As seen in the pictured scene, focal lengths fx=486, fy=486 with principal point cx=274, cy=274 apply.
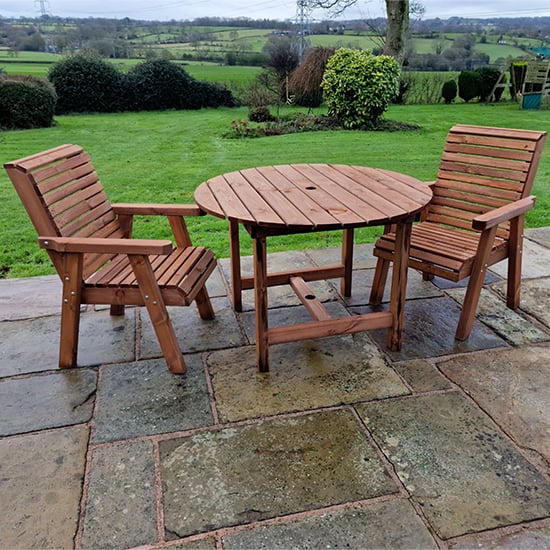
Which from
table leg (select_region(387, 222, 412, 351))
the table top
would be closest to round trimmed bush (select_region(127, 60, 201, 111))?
the table top

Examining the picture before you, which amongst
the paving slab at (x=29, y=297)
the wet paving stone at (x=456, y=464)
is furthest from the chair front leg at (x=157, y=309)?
the paving slab at (x=29, y=297)

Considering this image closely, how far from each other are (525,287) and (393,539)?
2.14 metres

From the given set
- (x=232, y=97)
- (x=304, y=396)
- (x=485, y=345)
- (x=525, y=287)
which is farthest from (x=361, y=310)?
(x=232, y=97)

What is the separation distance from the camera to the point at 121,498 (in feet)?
5.23

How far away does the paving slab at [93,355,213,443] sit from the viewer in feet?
6.27

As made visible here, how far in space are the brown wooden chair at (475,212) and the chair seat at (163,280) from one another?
0.98 metres

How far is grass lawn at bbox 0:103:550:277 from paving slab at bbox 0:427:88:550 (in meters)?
1.86

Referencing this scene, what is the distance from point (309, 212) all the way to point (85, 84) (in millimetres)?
13069

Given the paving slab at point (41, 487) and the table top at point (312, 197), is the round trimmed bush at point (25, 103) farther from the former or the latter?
the paving slab at point (41, 487)

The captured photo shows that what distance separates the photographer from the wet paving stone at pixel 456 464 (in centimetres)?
152

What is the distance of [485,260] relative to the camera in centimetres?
242

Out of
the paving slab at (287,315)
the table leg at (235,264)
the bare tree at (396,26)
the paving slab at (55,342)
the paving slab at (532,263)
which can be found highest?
the bare tree at (396,26)

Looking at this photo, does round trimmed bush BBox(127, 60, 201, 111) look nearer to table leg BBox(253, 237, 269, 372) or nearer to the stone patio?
the stone patio

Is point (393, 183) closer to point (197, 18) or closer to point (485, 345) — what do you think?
point (485, 345)
